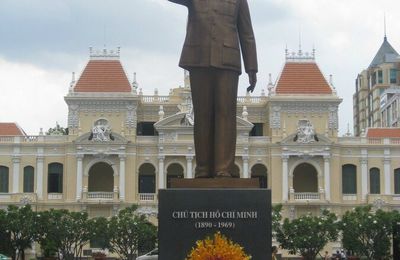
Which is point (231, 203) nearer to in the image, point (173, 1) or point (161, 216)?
point (161, 216)

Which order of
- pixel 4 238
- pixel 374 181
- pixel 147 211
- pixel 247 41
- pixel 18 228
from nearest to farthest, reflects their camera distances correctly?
1. pixel 247 41
2. pixel 18 228
3. pixel 4 238
4. pixel 147 211
5. pixel 374 181

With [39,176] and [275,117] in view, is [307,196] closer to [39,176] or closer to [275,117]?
[275,117]

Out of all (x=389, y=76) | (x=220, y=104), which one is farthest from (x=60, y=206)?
(x=389, y=76)

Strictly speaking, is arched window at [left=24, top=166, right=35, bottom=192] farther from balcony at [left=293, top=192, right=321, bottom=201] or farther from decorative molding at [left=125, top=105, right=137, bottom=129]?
balcony at [left=293, top=192, right=321, bottom=201]

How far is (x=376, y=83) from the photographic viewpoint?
370ft

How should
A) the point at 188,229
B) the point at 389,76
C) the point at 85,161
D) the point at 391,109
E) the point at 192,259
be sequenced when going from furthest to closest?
the point at 389,76 < the point at 391,109 < the point at 85,161 < the point at 188,229 < the point at 192,259

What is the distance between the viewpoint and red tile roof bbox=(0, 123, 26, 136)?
64.8 metres

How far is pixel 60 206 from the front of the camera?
62031 millimetres

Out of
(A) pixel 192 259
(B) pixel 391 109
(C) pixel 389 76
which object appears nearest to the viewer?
(A) pixel 192 259

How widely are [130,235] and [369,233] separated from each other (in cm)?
1336

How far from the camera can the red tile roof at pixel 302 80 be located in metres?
63.6

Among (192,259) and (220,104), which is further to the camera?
(220,104)

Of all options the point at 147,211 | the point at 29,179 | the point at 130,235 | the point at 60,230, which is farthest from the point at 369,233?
the point at 29,179

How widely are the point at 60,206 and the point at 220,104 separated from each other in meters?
49.2
